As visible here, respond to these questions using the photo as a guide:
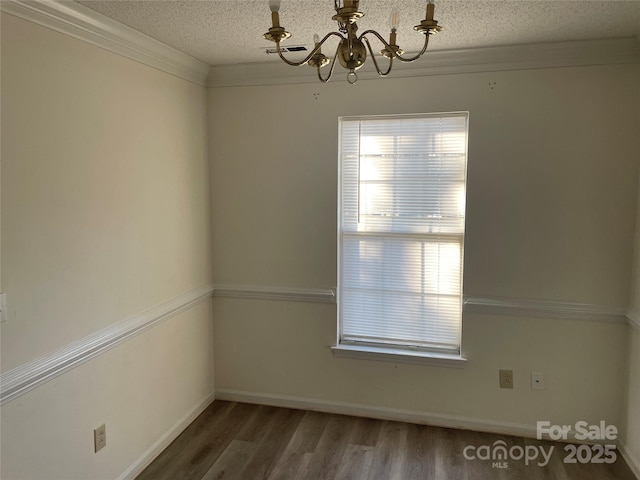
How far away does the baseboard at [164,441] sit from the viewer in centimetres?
253

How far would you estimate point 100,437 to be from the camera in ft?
7.48

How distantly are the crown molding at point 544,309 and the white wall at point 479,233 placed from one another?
4 centimetres

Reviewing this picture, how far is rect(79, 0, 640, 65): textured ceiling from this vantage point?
6.56ft

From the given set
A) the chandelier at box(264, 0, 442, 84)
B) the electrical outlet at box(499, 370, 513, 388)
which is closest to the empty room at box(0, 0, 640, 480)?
the electrical outlet at box(499, 370, 513, 388)

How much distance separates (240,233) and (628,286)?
93.5 inches

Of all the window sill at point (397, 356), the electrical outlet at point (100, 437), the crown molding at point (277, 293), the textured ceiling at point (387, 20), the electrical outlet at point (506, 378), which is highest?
the textured ceiling at point (387, 20)

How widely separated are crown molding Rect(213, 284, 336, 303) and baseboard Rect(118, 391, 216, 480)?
0.76 meters

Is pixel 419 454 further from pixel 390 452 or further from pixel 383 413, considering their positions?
pixel 383 413

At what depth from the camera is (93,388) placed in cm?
223

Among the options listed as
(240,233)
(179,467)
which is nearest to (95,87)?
(240,233)

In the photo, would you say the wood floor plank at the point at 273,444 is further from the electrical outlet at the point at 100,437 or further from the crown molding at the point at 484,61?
the crown molding at the point at 484,61

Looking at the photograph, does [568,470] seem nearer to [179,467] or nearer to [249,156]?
[179,467]

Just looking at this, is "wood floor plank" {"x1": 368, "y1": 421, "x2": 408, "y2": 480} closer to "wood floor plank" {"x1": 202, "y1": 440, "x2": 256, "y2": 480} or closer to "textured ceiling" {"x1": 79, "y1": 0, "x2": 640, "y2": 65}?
"wood floor plank" {"x1": 202, "y1": 440, "x2": 256, "y2": 480}

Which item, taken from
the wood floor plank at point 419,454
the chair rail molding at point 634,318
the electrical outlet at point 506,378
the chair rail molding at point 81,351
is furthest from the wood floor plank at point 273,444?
the chair rail molding at point 634,318
